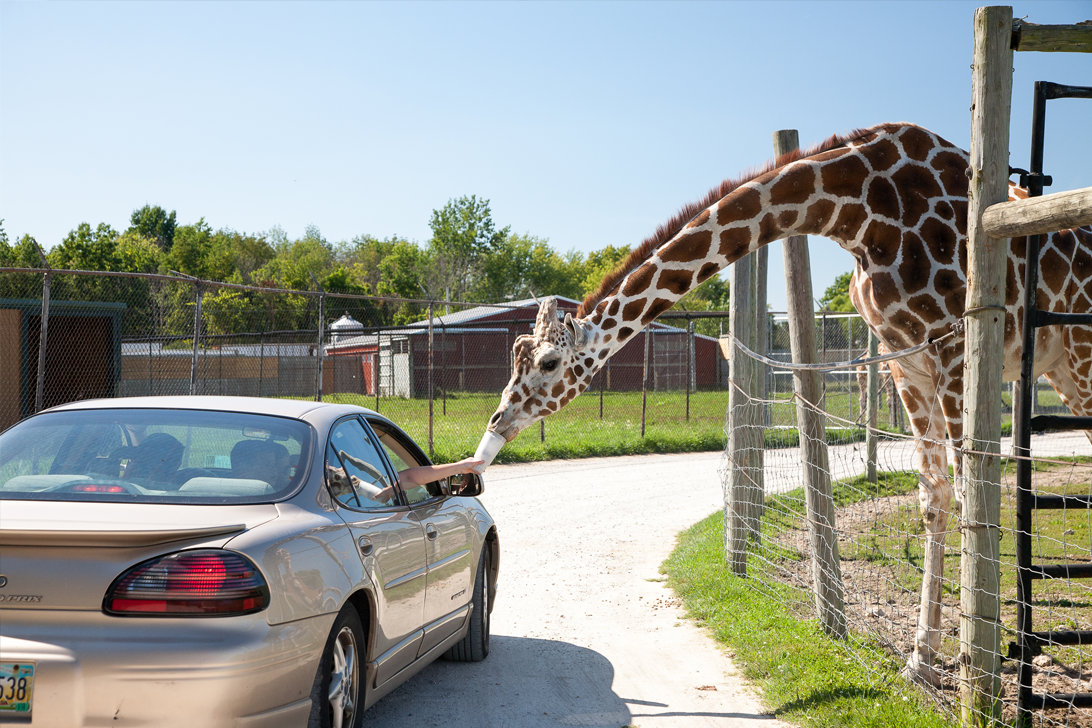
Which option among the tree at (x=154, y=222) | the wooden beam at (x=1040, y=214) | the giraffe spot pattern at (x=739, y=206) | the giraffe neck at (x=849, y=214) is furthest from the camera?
the tree at (x=154, y=222)

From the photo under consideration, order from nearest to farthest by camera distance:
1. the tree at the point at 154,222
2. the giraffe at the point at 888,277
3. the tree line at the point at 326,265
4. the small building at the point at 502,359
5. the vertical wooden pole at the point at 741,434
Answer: the giraffe at the point at 888,277
the vertical wooden pole at the point at 741,434
the small building at the point at 502,359
the tree line at the point at 326,265
the tree at the point at 154,222

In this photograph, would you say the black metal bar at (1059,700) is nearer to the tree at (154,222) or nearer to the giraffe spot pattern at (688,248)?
the giraffe spot pattern at (688,248)

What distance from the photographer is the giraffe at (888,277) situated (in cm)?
526

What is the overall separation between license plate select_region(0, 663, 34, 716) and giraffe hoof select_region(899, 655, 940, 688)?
4.21m

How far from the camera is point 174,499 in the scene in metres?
3.44

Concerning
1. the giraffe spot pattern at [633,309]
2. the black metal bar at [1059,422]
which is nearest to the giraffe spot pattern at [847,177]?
the giraffe spot pattern at [633,309]

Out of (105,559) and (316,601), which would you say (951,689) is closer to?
(316,601)

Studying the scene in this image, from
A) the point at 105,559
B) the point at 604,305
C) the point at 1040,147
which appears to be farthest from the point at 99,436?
the point at 1040,147

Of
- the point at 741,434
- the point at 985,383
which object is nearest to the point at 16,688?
the point at 985,383

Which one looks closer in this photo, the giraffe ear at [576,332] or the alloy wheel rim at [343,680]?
the alloy wheel rim at [343,680]

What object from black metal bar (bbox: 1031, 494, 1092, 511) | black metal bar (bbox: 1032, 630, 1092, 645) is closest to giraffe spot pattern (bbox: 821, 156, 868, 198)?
black metal bar (bbox: 1031, 494, 1092, 511)

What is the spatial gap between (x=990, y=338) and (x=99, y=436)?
3.94 metres

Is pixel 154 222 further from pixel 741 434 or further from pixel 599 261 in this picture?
A: pixel 741 434

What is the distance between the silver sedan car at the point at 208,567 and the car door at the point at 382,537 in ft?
0.04
